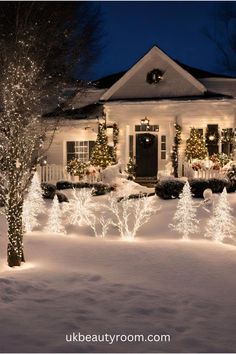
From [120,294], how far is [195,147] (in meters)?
14.5

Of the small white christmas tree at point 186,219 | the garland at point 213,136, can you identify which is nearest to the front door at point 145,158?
the garland at point 213,136

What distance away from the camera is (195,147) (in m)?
21.8

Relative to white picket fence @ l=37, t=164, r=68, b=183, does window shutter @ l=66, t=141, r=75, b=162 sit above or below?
above

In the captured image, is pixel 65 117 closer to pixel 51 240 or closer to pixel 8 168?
pixel 51 240

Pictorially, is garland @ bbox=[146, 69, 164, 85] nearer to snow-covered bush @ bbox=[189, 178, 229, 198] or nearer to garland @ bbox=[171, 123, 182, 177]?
garland @ bbox=[171, 123, 182, 177]

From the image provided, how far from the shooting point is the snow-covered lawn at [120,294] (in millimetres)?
6104

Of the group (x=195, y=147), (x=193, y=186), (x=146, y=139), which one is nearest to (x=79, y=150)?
(x=146, y=139)

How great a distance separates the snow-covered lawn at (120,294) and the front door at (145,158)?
1098cm

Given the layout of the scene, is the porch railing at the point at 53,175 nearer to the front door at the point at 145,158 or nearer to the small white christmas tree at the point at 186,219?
the front door at the point at 145,158

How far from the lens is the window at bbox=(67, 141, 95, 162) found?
82.5ft

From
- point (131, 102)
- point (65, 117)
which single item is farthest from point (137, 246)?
point (65, 117)

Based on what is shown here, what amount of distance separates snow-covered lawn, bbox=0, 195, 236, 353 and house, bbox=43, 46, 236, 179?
35.5 feet

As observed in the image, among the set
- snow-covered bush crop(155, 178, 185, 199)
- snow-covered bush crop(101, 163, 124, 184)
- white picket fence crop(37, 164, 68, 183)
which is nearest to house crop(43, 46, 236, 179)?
white picket fence crop(37, 164, 68, 183)

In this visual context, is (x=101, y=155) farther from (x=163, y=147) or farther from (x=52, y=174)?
(x=163, y=147)
